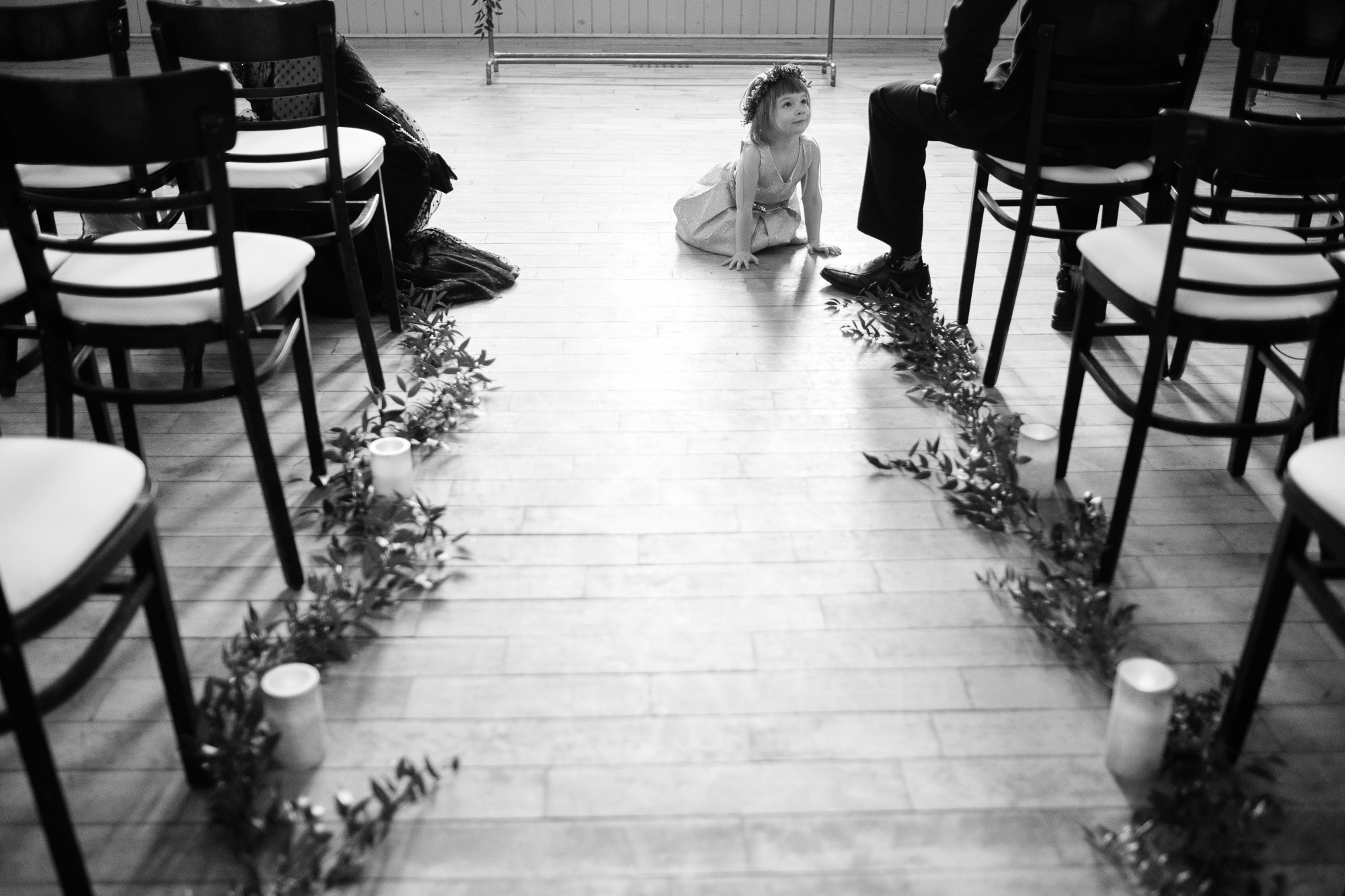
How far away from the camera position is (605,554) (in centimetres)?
232

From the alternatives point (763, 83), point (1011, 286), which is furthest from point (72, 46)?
point (1011, 286)

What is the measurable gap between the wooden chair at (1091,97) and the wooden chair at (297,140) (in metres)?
1.54

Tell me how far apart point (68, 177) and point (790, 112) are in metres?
1.98

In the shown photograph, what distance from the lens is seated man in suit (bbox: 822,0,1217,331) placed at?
279 cm

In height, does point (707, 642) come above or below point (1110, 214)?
below

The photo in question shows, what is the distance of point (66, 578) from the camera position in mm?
Answer: 1404

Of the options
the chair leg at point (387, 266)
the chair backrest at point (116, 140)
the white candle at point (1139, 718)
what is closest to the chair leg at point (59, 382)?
the chair backrest at point (116, 140)

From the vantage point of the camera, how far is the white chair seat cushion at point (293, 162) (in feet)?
8.98

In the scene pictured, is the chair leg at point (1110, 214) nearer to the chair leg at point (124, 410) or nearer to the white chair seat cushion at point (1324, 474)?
the white chair seat cushion at point (1324, 474)

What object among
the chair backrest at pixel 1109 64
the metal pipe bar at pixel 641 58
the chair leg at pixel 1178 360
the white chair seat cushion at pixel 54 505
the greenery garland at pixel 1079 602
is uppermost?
the chair backrest at pixel 1109 64

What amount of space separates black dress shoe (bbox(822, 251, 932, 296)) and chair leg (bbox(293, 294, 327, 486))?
1.67 meters

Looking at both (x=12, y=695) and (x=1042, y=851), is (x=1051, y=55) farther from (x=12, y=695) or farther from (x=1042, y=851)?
(x=12, y=695)

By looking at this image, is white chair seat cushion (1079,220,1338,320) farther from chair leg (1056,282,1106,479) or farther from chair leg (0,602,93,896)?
chair leg (0,602,93,896)

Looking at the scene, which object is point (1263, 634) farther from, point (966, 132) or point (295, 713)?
point (966, 132)
